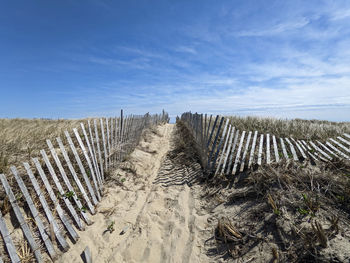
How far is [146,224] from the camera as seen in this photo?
3.14 meters

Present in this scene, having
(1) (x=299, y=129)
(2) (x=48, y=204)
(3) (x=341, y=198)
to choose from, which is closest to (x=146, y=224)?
(2) (x=48, y=204)

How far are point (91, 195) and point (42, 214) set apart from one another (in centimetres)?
92

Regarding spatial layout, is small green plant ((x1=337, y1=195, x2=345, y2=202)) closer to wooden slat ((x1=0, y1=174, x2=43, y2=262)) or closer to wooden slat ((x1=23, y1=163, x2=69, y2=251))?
wooden slat ((x1=23, y1=163, x2=69, y2=251))

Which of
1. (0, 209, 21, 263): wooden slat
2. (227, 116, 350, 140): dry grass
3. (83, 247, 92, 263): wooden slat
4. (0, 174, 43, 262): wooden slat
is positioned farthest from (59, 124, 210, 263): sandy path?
(227, 116, 350, 140): dry grass

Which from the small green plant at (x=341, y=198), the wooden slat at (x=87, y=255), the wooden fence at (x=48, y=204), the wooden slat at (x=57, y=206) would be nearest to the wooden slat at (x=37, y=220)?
the wooden fence at (x=48, y=204)

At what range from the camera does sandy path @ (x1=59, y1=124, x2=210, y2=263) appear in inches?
100

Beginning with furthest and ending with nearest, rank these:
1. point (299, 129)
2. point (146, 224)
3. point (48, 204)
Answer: point (299, 129)
point (146, 224)
point (48, 204)

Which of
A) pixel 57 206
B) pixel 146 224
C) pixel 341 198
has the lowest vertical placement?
pixel 146 224

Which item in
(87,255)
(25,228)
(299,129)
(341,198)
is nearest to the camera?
(25,228)

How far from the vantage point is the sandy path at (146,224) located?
2545 mm

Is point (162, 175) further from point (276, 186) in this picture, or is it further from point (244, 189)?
point (276, 186)

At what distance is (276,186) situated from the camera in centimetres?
325

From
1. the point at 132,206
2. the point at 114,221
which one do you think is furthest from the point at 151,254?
the point at 132,206

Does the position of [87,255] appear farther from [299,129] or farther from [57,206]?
[299,129]
